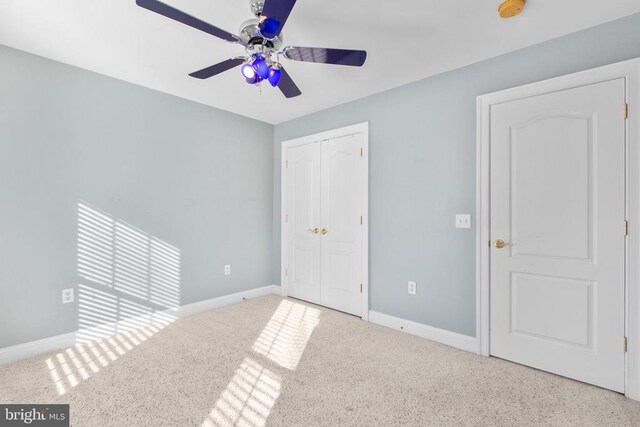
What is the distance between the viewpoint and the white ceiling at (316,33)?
1.85 metres

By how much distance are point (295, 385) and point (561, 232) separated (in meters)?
2.16

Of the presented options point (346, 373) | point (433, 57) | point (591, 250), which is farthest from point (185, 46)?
point (591, 250)

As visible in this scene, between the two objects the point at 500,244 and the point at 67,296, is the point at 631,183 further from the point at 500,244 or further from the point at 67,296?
the point at 67,296

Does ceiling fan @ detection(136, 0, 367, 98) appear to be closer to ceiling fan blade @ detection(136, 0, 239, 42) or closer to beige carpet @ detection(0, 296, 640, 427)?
ceiling fan blade @ detection(136, 0, 239, 42)

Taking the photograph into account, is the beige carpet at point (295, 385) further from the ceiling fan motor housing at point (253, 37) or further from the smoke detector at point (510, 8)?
the smoke detector at point (510, 8)

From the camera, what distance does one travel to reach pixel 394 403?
1831 millimetres

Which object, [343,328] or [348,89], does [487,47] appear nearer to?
[348,89]

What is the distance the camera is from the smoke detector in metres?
1.76

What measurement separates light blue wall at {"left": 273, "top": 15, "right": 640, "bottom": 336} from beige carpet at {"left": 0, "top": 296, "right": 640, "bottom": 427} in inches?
17.6

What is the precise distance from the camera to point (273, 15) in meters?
1.46

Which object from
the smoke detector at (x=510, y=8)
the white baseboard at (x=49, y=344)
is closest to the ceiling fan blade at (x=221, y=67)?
the smoke detector at (x=510, y=8)

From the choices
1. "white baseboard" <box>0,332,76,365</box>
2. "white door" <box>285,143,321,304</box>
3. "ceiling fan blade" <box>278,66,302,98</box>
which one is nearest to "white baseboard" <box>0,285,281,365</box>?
"white baseboard" <box>0,332,76,365</box>

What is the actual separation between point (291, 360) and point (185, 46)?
101 inches

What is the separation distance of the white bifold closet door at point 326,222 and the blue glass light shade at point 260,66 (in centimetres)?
174
